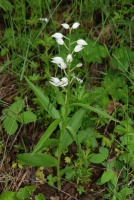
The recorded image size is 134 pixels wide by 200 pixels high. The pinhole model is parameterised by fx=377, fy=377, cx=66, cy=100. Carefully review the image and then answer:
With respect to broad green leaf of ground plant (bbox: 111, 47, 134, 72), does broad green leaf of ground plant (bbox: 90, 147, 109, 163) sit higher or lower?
lower

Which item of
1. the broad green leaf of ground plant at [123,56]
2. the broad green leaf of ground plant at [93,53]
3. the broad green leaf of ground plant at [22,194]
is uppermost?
the broad green leaf of ground plant at [93,53]

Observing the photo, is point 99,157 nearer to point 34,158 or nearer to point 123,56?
point 34,158

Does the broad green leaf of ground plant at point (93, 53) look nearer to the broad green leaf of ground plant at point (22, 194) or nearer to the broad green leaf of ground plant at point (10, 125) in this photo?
the broad green leaf of ground plant at point (10, 125)

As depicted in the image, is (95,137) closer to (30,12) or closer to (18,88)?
(18,88)

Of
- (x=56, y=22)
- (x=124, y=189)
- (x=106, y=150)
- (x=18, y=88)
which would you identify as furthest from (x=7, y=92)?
(x=124, y=189)

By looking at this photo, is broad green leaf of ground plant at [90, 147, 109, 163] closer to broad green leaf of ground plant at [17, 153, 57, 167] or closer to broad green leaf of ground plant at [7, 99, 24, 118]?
broad green leaf of ground plant at [17, 153, 57, 167]

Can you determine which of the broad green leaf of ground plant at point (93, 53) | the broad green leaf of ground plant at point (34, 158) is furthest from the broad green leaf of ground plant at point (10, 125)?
the broad green leaf of ground plant at point (93, 53)

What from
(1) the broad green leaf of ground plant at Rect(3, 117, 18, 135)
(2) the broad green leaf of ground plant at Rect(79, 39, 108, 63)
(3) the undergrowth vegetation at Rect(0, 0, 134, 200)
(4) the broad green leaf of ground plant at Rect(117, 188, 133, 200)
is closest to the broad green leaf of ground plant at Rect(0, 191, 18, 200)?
(3) the undergrowth vegetation at Rect(0, 0, 134, 200)

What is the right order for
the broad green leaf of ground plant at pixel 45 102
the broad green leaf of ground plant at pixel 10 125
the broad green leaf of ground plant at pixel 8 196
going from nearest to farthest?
1. the broad green leaf of ground plant at pixel 45 102
2. the broad green leaf of ground plant at pixel 8 196
3. the broad green leaf of ground plant at pixel 10 125
